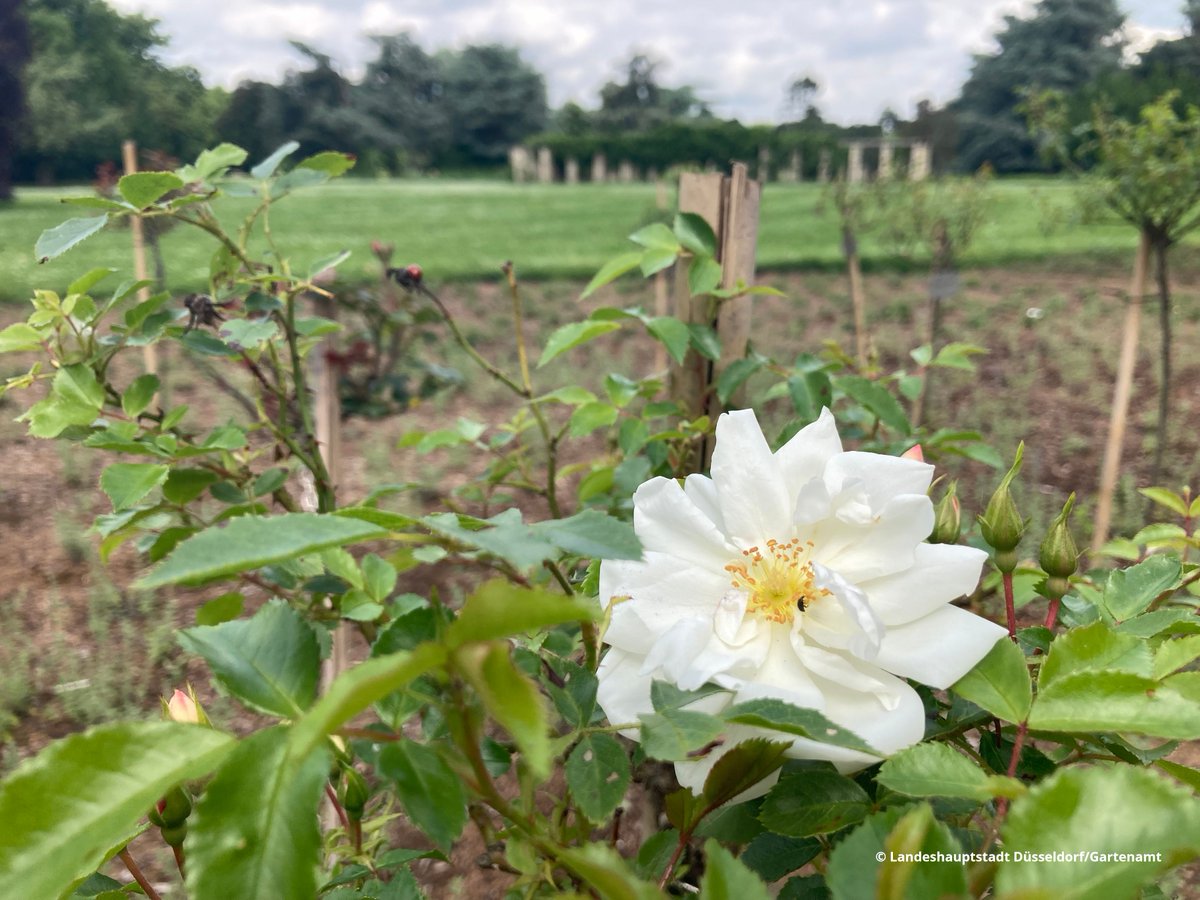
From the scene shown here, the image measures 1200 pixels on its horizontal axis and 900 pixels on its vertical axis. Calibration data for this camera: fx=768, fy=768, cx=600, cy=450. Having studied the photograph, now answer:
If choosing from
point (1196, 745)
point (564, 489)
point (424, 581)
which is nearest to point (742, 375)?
point (1196, 745)

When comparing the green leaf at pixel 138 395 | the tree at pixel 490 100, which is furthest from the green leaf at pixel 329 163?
the tree at pixel 490 100

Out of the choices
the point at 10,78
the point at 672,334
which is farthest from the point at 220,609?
the point at 10,78

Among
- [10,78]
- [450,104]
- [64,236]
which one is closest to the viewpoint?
[64,236]

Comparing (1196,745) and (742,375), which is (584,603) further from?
(1196,745)

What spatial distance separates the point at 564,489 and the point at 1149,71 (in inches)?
307

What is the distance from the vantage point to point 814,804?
1.09ft

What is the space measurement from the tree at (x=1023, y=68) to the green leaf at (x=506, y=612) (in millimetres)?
16290

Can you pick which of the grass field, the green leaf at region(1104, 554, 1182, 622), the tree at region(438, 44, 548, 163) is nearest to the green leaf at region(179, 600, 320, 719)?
the green leaf at region(1104, 554, 1182, 622)

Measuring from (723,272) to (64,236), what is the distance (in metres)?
0.70

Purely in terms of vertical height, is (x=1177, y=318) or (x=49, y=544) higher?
(x=1177, y=318)

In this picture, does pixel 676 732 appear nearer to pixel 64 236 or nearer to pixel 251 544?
pixel 251 544

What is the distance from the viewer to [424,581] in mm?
2162

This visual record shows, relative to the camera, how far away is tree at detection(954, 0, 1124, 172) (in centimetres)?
1427

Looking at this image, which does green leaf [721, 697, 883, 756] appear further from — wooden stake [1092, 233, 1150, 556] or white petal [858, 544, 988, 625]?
wooden stake [1092, 233, 1150, 556]
